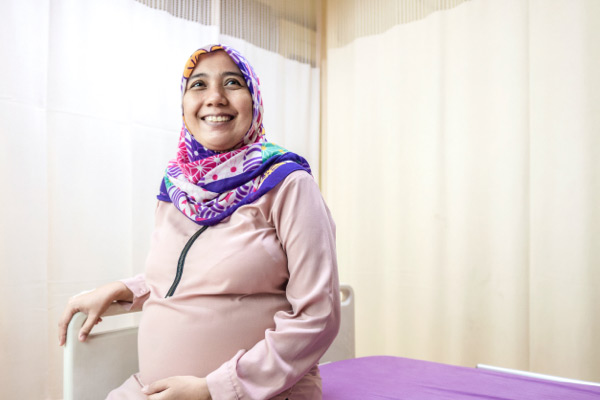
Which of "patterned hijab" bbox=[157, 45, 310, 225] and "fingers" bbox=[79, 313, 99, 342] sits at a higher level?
"patterned hijab" bbox=[157, 45, 310, 225]

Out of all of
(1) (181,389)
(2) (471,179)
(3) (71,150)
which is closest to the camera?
(1) (181,389)

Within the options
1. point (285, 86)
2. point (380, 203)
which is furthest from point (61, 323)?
point (285, 86)

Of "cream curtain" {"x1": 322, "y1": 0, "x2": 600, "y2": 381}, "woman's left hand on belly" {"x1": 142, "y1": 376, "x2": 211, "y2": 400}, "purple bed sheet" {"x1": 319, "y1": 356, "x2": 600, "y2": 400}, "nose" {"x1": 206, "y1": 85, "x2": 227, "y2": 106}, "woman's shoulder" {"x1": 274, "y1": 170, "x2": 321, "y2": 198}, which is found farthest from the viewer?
"cream curtain" {"x1": 322, "y1": 0, "x2": 600, "y2": 381}

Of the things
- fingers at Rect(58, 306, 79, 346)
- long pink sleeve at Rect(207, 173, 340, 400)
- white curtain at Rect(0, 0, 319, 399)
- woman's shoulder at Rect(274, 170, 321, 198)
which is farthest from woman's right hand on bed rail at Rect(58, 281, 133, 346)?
white curtain at Rect(0, 0, 319, 399)

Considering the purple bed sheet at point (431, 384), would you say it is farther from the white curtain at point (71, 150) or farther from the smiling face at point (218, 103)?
the white curtain at point (71, 150)

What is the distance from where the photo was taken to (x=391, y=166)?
273 cm

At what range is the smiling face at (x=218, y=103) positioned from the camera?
3.84 feet

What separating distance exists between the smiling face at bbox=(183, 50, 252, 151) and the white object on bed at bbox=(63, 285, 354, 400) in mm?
552

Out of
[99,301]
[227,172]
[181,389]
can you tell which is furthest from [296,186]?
[99,301]

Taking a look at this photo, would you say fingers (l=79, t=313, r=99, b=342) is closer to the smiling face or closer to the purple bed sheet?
the smiling face

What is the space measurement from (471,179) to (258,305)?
1715 millimetres

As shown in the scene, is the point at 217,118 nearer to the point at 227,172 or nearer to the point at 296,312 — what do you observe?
Answer: the point at 227,172

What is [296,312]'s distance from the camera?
3.19ft

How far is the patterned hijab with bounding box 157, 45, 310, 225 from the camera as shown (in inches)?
42.8
